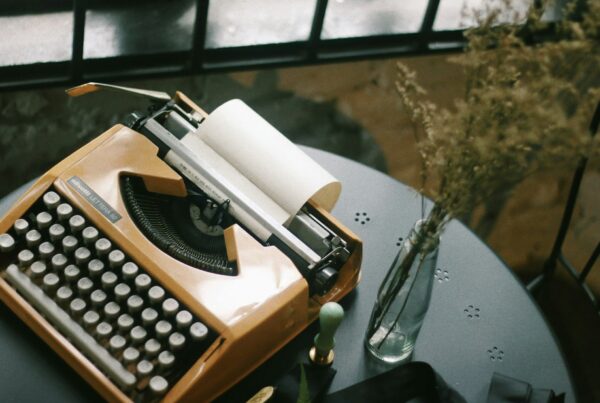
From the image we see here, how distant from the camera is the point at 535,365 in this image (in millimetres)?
1784

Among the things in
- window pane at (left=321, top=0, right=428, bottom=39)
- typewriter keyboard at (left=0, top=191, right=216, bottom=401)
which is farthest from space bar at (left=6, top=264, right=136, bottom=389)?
window pane at (left=321, top=0, right=428, bottom=39)

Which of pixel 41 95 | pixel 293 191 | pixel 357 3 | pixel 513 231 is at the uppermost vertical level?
pixel 357 3

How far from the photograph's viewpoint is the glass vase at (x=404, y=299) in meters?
1.46

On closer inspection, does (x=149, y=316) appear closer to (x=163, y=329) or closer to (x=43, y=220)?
(x=163, y=329)

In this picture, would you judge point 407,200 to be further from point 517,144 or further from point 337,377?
point 517,144

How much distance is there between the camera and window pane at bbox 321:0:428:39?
9.31ft

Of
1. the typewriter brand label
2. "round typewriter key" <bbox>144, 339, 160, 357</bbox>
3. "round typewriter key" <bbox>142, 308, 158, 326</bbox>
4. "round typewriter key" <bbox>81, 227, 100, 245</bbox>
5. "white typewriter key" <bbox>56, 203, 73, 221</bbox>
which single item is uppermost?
the typewriter brand label

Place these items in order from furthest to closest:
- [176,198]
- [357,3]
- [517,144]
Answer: [357,3], [176,198], [517,144]

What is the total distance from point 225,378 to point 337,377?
25cm

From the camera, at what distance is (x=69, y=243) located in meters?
1.62

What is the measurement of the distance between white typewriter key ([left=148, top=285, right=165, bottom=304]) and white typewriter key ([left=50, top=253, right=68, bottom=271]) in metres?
0.18

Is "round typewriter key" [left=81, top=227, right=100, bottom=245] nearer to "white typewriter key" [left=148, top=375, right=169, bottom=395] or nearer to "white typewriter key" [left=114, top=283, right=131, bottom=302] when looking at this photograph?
"white typewriter key" [left=114, top=283, right=131, bottom=302]

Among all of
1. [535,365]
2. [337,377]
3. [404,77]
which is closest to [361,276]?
[337,377]

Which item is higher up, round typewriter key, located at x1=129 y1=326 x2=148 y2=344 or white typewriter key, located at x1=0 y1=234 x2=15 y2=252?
white typewriter key, located at x1=0 y1=234 x2=15 y2=252
